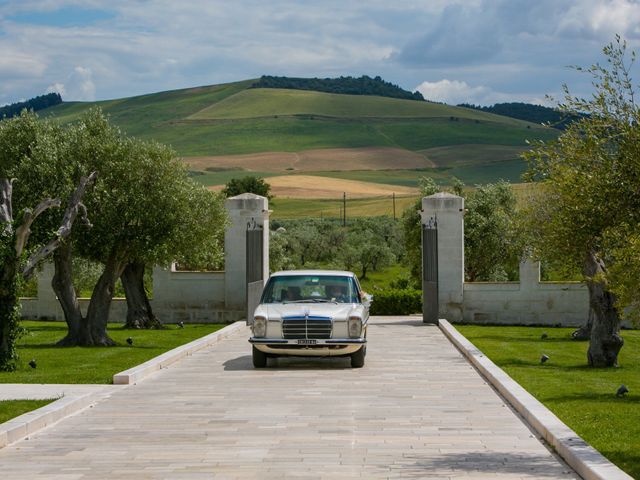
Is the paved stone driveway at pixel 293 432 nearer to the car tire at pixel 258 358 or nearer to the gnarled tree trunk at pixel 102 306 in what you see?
the car tire at pixel 258 358

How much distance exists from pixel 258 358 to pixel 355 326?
75.7 inches

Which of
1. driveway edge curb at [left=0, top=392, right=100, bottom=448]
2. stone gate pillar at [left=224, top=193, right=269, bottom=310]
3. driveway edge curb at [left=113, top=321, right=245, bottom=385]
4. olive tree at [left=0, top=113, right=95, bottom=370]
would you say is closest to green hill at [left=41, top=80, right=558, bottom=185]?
stone gate pillar at [left=224, top=193, right=269, bottom=310]

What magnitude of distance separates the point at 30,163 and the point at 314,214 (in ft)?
296

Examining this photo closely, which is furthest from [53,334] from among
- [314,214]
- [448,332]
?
[314,214]

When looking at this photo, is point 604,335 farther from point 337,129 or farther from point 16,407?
point 337,129

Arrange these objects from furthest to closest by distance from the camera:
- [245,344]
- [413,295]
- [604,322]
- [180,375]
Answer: [413,295] → [245,344] → [604,322] → [180,375]

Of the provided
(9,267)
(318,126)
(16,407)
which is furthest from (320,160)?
(16,407)

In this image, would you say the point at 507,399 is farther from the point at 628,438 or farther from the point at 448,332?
the point at 448,332

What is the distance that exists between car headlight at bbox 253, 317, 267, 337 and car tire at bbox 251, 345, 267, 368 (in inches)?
17.1

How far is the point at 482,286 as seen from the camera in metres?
34.3

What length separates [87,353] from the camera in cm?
2409

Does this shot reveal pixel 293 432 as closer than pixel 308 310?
Yes

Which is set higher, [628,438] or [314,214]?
[314,214]

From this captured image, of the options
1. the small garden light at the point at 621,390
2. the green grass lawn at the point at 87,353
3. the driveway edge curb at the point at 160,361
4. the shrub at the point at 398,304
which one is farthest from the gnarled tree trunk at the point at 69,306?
the small garden light at the point at 621,390
